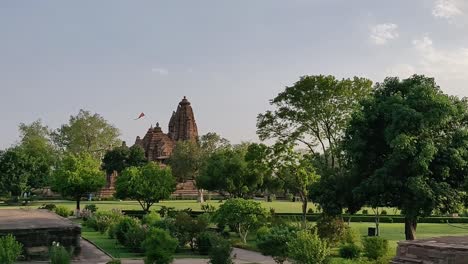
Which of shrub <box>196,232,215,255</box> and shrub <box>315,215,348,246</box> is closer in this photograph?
shrub <box>196,232,215,255</box>

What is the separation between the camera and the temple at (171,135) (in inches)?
3243

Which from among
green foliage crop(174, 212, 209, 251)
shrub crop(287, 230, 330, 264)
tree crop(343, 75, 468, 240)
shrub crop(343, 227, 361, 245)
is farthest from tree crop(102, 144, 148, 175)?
shrub crop(287, 230, 330, 264)

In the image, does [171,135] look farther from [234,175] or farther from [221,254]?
[221,254]

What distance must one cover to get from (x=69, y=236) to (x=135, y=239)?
2.66 m

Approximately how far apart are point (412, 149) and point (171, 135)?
237 ft

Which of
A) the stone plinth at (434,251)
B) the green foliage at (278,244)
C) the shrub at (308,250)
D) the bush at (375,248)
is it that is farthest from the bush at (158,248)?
the bush at (375,248)

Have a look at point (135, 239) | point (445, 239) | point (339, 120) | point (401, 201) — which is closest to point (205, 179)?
point (339, 120)

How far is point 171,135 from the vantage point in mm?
88312

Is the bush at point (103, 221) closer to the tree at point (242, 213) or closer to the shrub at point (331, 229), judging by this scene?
the tree at point (242, 213)

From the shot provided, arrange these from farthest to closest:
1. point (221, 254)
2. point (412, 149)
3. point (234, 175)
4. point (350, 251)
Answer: point (234, 175), point (350, 251), point (412, 149), point (221, 254)

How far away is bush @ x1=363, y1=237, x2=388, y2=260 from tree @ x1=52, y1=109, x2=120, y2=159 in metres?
63.9

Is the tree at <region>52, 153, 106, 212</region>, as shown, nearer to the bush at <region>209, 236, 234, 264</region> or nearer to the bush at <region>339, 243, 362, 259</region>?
the bush at <region>339, 243, 362, 259</region>

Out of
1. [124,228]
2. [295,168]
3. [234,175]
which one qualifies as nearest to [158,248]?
[124,228]

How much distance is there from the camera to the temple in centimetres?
8238
